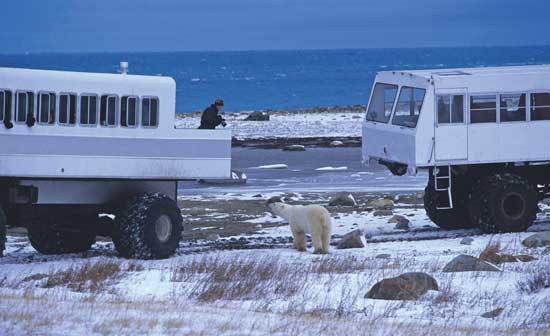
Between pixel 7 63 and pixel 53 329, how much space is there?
8.29 m

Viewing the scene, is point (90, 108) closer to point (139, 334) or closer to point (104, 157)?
point (104, 157)

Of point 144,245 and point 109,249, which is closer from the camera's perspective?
point 144,245

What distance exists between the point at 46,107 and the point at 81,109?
0.54 metres

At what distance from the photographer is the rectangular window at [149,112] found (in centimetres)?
1812

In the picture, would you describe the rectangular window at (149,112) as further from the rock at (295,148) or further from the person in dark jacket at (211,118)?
the rock at (295,148)

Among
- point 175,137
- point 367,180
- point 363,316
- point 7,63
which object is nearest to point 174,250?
point 175,137

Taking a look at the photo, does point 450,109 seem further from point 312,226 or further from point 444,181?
point 312,226

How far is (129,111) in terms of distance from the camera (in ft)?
59.1

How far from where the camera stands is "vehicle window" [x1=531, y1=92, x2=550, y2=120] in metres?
20.9

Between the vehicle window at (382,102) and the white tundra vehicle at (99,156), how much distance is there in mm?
3698

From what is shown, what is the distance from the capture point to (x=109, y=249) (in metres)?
20.1

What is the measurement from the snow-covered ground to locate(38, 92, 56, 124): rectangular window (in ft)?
104

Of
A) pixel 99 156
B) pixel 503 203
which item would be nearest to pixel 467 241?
pixel 503 203

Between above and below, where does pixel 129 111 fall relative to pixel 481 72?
below
